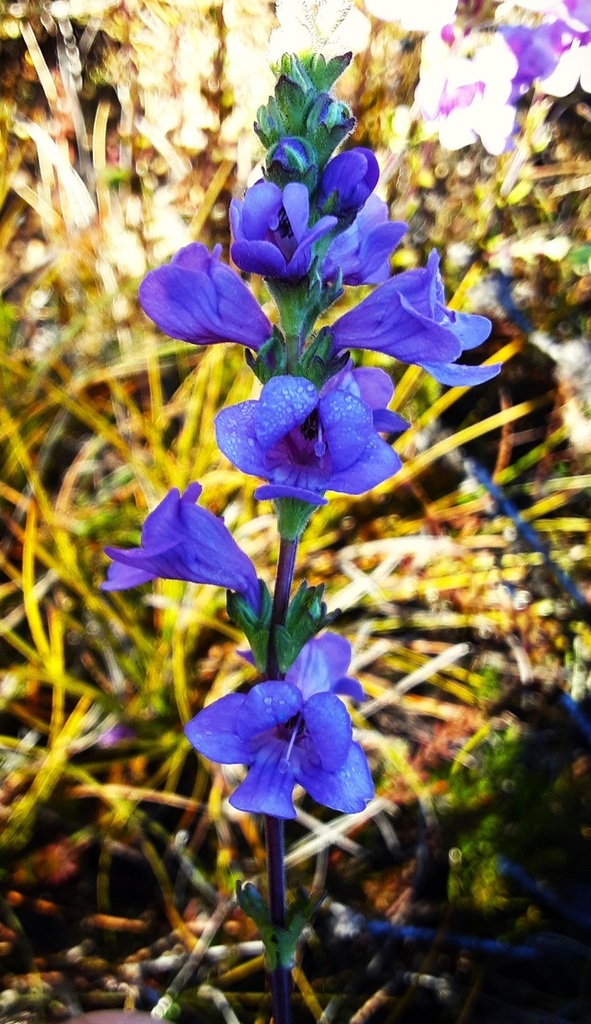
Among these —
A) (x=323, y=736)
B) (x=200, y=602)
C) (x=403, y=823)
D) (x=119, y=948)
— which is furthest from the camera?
(x=200, y=602)

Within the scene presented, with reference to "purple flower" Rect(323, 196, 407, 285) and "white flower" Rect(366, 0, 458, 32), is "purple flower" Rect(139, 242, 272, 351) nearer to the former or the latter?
"purple flower" Rect(323, 196, 407, 285)

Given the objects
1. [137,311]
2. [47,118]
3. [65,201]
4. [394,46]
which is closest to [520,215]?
[394,46]

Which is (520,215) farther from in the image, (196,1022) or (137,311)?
(196,1022)

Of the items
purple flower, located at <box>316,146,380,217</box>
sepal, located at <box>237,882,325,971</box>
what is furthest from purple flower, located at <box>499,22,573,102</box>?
sepal, located at <box>237,882,325,971</box>

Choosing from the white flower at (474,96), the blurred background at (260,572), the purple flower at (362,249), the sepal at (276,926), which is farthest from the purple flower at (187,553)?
the white flower at (474,96)

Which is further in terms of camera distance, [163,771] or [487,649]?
[487,649]

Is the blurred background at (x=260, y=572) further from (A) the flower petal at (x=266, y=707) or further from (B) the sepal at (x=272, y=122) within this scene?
(B) the sepal at (x=272, y=122)

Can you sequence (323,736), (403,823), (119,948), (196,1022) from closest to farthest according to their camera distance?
(323,736), (196,1022), (119,948), (403,823)

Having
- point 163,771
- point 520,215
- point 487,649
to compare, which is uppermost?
point 520,215
